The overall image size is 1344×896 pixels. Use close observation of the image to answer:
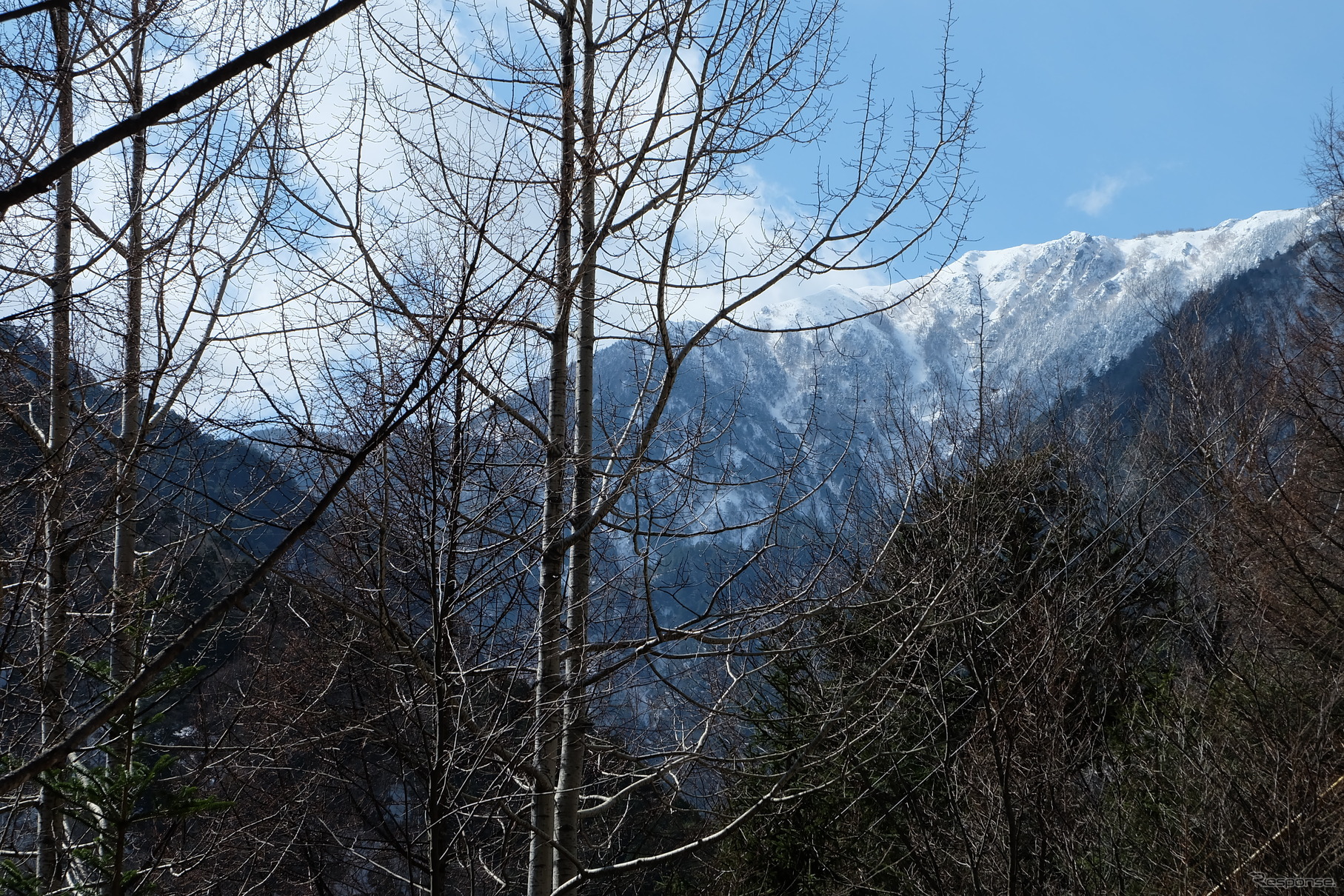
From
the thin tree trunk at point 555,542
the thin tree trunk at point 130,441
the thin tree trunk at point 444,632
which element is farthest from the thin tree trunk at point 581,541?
the thin tree trunk at point 130,441

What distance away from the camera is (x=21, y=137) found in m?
2.71

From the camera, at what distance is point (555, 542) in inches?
143

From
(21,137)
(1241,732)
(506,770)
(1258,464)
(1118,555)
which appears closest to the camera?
(21,137)

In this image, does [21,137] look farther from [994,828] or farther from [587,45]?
[994,828]

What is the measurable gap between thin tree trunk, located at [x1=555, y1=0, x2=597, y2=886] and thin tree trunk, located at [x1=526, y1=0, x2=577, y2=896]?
6 centimetres

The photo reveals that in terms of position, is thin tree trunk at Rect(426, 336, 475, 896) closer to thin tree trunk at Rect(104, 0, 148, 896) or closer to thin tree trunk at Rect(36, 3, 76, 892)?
thin tree trunk at Rect(104, 0, 148, 896)

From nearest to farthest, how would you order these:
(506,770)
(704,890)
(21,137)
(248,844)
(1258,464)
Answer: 1. (21,137)
2. (506,770)
3. (248,844)
4. (704,890)
5. (1258,464)

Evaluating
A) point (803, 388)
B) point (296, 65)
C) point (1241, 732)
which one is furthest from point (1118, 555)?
point (296, 65)

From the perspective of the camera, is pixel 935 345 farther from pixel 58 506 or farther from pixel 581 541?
pixel 58 506

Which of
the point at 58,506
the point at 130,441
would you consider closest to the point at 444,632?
the point at 58,506

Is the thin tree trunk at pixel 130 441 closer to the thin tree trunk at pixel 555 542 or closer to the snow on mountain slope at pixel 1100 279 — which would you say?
the thin tree trunk at pixel 555 542

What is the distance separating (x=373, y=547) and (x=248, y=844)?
496 cm

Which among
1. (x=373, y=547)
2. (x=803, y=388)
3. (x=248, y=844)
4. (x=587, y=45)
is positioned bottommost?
(x=248, y=844)

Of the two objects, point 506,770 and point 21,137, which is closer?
point 21,137
